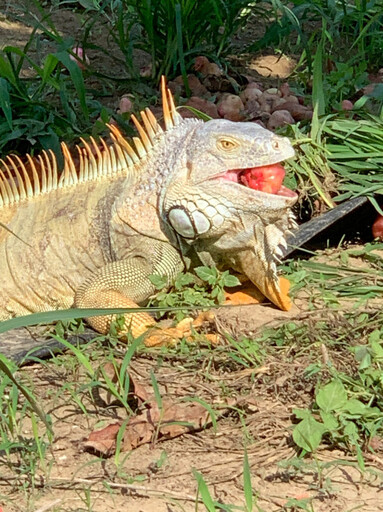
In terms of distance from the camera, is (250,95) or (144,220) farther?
(250,95)

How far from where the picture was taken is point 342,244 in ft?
20.0

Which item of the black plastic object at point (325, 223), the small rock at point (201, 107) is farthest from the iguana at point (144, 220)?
the small rock at point (201, 107)

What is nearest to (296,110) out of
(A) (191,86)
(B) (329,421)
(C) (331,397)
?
(A) (191,86)

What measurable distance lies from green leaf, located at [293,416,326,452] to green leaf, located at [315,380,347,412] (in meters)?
0.09

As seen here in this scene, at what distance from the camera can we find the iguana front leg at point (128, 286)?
16.2ft

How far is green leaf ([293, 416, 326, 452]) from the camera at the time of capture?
376 cm

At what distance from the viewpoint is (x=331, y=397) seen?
3959 mm

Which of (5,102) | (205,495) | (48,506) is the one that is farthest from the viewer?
(5,102)

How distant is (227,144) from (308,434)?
172 centimetres

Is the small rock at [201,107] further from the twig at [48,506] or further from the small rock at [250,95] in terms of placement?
the twig at [48,506]

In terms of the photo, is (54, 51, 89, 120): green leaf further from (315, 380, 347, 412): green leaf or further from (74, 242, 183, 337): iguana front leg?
(315, 380, 347, 412): green leaf

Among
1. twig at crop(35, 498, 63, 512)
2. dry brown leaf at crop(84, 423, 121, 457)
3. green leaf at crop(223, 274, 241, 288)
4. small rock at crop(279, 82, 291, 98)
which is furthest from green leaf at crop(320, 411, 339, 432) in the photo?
small rock at crop(279, 82, 291, 98)

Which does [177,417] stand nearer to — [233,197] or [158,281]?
[158,281]

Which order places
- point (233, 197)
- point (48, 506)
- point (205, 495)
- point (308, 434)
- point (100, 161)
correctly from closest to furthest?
point (205, 495) < point (48, 506) < point (308, 434) < point (233, 197) < point (100, 161)
